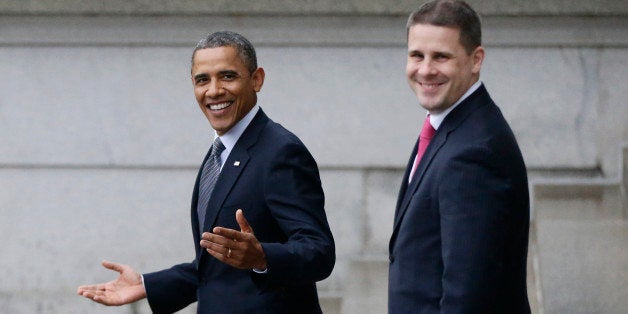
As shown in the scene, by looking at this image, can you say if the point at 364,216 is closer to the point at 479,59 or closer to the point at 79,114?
the point at 79,114

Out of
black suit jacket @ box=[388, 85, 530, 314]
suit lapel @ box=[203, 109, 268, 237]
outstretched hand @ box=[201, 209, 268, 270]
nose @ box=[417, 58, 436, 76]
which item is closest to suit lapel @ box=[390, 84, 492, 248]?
black suit jacket @ box=[388, 85, 530, 314]

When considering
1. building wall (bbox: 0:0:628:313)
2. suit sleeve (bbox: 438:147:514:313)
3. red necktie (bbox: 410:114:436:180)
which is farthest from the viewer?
building wall (bbox: 0:0:628:313)

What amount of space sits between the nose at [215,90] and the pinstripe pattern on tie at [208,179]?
0.21m

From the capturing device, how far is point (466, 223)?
406cm

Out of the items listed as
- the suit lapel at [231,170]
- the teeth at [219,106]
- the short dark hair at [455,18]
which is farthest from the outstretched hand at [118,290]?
the short dark hair at [455,18]

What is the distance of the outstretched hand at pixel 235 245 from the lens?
4371 mm

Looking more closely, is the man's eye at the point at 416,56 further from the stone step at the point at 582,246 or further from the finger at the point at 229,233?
the stone step at the point at 582,246

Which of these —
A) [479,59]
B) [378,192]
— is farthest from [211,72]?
[378,192]

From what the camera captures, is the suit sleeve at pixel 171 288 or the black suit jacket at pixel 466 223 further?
the suit sleeve at pixel 171 288

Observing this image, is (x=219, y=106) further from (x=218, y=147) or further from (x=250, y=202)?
(x=250, y=202)

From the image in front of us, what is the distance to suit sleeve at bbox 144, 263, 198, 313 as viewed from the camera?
17.3 ft

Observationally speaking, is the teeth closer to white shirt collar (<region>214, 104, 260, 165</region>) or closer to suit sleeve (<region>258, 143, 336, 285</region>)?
white shirt collar (<region>214, 104, 260, 165</region>)

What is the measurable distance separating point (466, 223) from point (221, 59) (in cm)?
136

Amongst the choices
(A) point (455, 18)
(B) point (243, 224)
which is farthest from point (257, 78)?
(A) point (455, 18)
